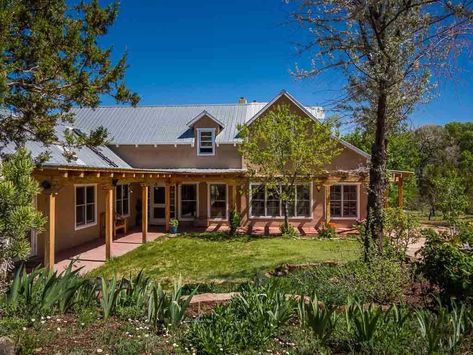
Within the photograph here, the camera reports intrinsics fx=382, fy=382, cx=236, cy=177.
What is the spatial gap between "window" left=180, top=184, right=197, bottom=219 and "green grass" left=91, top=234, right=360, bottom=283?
4039mm

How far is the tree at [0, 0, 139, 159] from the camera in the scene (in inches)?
259

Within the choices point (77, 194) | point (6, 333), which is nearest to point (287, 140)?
point (77, 194)

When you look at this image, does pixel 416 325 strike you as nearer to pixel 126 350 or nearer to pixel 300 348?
pixel 300 348

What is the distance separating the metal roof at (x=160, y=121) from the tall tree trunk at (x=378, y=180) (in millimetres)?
12979

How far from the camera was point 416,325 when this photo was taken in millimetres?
4480

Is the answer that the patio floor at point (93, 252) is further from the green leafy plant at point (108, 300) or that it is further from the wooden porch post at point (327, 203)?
the wooden porch post at point (327, 203)

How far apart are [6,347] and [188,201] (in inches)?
695

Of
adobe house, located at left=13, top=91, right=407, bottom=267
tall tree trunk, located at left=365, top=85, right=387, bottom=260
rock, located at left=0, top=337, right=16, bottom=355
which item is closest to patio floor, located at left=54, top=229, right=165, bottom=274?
adobe house, located at left=13, top=91, right=407, bottom=267

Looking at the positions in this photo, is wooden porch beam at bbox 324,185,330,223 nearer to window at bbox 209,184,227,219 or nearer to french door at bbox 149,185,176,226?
window at bbox 209,184,227,219

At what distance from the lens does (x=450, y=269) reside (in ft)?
16.9

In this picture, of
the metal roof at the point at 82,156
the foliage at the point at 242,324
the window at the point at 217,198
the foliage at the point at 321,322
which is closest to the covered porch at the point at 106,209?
the window at the point at 217,198

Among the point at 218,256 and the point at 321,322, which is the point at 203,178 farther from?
the point at 321,322

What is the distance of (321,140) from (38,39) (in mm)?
13913

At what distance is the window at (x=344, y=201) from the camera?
20.0m
